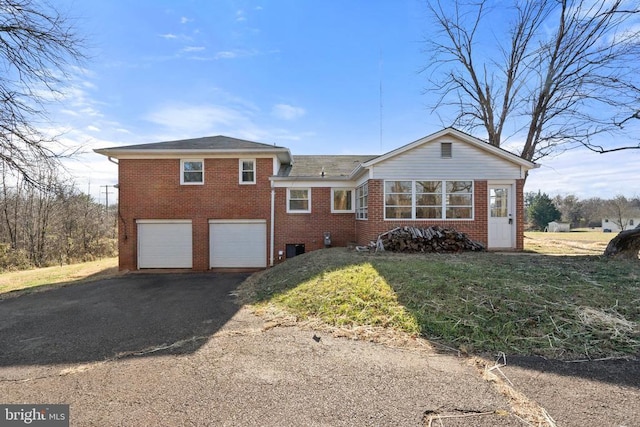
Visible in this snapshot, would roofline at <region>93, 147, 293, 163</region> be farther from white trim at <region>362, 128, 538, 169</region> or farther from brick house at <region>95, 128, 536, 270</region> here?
white trim at <region>362, 128, 538, 169</region>

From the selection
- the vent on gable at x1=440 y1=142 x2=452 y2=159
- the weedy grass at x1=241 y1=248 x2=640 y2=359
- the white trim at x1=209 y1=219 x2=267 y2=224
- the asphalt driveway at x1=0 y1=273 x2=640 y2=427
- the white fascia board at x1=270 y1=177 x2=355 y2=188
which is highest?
the vent on gable at x1=440 y1=142 x2=452 y2=159

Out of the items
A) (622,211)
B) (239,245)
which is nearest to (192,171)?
(239,245)

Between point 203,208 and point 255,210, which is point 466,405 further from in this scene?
point 203,208

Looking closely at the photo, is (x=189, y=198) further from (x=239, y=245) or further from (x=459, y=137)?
(x=459, y=137)

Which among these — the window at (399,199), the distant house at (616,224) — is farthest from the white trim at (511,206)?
the distant house at (616,224)

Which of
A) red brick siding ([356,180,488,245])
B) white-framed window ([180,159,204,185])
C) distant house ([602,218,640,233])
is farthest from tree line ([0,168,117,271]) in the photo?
distant house ([602,218,640,233])

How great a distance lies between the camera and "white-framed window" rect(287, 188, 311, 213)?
41.3 feet

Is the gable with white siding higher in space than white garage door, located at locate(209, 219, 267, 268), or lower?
higher

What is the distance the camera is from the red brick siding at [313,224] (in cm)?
1250

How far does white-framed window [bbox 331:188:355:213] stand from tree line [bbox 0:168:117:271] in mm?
13270

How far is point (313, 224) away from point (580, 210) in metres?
69.8

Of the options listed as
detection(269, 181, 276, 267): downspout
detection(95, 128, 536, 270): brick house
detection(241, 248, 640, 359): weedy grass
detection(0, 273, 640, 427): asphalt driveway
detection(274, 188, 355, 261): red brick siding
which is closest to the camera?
detection(0, 273, 640, 427): asphalt driveway

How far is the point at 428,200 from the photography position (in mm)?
10898

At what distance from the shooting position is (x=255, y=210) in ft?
40.5
